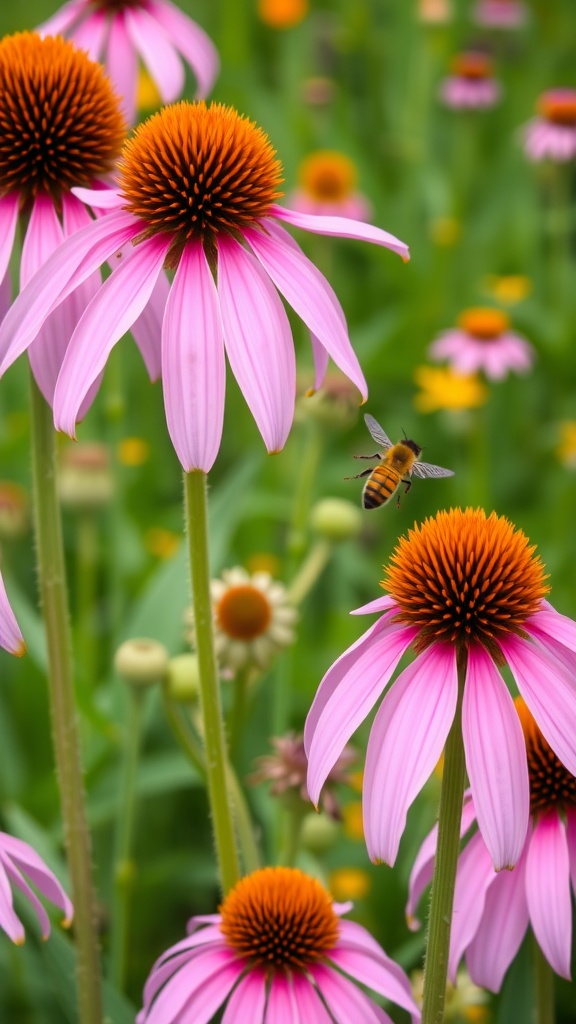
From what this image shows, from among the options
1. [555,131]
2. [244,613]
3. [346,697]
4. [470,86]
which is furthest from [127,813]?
[470,86]

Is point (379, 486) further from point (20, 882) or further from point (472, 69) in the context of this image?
point (472, 69)

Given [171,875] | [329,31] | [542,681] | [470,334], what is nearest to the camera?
[542,681]

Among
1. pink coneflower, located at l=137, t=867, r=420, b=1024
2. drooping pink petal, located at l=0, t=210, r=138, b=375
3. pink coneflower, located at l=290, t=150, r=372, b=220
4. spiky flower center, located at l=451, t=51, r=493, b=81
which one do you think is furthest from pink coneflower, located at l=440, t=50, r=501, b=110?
pink coneflower, located at l=137, t=867, r=420, b=1024

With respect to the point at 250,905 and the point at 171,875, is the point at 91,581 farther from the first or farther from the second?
the point at 250,905

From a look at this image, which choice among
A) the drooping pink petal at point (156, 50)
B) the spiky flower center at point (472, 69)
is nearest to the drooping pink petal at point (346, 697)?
the drooping pink petal at point (156, 50)

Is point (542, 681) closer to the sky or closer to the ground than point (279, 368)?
closer to the ground

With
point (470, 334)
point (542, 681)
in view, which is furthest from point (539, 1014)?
point (470, 334)

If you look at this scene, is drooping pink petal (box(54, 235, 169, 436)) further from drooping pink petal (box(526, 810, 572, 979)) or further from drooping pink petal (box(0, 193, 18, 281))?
drooping pink petal (box(526, 810, 572, 979))
